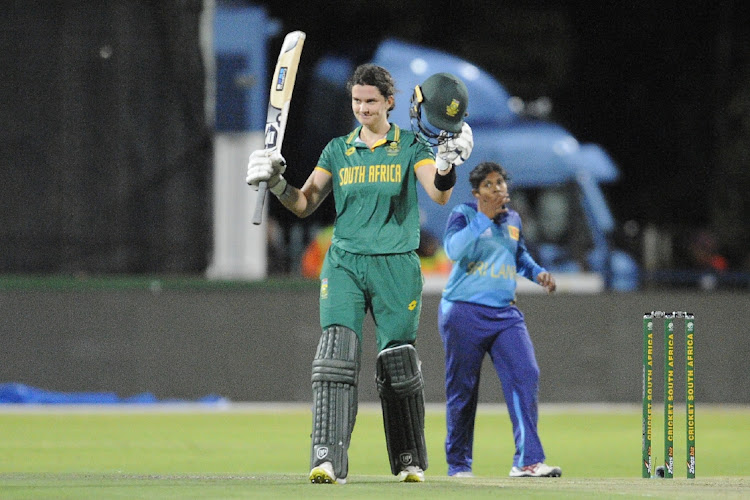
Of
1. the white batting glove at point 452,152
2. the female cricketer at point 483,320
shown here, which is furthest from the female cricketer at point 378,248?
the female cricketer at point 483,320

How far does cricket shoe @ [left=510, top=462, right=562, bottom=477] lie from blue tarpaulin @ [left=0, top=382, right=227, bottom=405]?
689 cm

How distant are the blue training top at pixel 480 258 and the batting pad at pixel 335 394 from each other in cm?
188

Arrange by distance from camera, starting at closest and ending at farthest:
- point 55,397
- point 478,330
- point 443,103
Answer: point 443,103 < point 478,330 < point 55,397

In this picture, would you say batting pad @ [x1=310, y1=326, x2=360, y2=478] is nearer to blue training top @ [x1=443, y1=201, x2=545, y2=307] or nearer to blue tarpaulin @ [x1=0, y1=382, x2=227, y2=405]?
blue training top @ [x1=443, y1=201, x2=545, y2=307]

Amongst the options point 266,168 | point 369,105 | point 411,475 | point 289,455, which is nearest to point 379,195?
point 369,105

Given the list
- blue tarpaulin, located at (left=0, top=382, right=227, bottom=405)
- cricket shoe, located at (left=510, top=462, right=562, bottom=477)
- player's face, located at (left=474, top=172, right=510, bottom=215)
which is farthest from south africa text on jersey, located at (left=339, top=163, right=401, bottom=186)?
blue tarpaulin, located at (left=0, top=382, right=227, bottom=405)

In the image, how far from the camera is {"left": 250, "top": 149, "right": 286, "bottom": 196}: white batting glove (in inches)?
274

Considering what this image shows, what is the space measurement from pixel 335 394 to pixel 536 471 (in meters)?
2.00

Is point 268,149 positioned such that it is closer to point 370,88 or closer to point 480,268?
point 370,88

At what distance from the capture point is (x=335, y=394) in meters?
7.03

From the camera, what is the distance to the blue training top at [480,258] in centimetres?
884

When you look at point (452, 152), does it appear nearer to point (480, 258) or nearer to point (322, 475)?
point (322, 475)

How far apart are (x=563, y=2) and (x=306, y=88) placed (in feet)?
46.1

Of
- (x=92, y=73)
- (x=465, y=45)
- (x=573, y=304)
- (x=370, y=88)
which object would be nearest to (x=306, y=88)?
(x=92, y=73)
